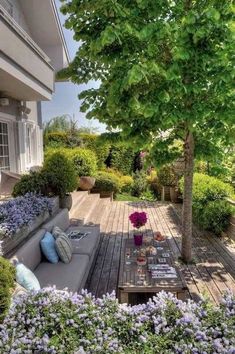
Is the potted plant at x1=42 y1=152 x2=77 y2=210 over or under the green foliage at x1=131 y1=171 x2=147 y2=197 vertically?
over

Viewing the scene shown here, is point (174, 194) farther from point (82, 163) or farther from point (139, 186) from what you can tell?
point (82, 163)

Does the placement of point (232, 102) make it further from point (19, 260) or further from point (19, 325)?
point (19, 325)

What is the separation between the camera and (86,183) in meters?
10.6

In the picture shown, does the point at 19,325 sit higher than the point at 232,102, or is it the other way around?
the point at 232,102

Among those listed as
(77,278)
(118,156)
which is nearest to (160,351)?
(77,278)

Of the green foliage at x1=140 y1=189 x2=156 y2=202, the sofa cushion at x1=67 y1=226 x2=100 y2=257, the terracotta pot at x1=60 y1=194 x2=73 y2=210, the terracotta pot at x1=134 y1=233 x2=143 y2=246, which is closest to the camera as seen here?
the sofa cushion at x1=67 y1=226 x2=100 y2=257

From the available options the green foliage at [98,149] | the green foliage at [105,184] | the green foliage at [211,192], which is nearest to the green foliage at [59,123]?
the green foliage at [98,149]

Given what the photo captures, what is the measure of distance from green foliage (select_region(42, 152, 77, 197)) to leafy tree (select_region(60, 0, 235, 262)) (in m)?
2.34

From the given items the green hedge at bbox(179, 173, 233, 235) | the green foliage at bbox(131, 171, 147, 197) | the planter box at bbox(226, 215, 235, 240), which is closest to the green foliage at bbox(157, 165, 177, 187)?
the green foliage at bbox(131, 171, 147, 197)

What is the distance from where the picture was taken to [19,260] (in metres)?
3.79

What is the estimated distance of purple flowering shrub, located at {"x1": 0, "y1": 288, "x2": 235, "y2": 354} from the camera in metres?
1.93

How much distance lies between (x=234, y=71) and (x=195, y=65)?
0.52 meters

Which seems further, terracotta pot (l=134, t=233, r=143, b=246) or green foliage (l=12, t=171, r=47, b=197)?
green foliage (l=12, t=171, r=47, b=197)

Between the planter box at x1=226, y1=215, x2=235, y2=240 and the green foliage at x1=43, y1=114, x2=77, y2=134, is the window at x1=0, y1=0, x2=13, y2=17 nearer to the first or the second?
the green foliage at x1=43, y1=114, x2=77, y2=134
